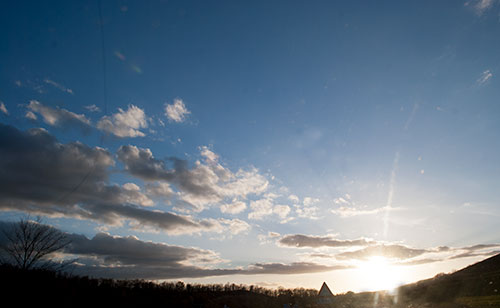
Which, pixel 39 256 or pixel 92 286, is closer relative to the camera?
pixel 39 256

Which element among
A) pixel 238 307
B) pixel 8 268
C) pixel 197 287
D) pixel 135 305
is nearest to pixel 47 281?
pixel 8 268

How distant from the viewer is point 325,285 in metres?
23.1

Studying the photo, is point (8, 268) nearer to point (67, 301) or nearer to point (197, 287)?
point (67, 301)

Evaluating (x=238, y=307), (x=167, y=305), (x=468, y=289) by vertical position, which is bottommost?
(x=238, y=307)

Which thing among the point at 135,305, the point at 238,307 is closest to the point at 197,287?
the point at 238,307

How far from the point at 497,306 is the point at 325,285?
437 inches

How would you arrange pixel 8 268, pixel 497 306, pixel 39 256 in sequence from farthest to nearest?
pixel 39 256 < pixel 8 268 < pixel 497 306

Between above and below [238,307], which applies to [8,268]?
above

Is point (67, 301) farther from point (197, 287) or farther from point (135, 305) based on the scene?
point (197, 287)

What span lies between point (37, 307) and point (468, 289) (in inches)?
1515

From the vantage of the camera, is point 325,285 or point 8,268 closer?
point 325,285

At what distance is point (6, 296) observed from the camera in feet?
72.1

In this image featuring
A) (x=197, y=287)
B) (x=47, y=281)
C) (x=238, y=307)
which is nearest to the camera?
(x=47, y=281)

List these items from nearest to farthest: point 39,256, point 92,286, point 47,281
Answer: point 39,256
point 47,281
point 92,286
